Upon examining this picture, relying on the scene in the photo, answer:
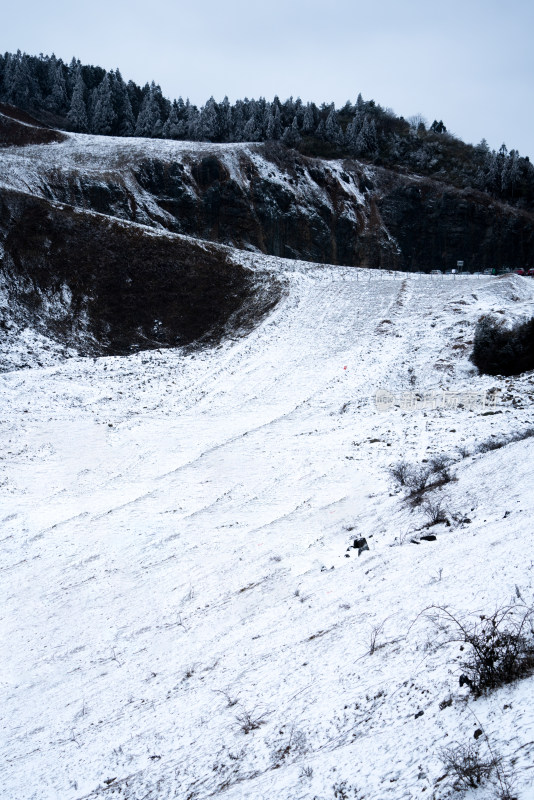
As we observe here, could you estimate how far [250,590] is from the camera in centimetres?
989

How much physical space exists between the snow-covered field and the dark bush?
3.92ft

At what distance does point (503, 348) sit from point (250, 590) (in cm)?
1870

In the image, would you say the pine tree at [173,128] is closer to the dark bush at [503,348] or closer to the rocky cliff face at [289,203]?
the rocky cliff face at [289,203]

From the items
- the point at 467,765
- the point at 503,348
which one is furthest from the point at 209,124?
the point at 467,765

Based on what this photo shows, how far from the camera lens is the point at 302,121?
317ft

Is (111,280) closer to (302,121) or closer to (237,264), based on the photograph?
(237,264)

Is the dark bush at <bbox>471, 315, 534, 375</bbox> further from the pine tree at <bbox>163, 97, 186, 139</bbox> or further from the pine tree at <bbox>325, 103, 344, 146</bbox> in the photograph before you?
the pine tree at <bbox>163, 97, 186, 139</bbox>

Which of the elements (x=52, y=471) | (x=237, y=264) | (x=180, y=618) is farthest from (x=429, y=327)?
(x=180, y=618)

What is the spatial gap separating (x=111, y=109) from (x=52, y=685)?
10644 cm

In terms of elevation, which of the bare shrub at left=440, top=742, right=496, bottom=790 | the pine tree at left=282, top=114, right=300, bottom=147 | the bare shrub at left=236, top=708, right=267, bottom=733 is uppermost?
the pine tree at left=282, top=114, right=300, bottom=147

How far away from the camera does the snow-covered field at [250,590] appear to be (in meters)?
5.45

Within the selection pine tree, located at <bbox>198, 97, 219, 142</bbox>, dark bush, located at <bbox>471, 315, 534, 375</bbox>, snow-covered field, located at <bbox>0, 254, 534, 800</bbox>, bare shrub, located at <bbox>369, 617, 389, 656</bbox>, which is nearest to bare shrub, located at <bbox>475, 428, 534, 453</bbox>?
snow-covered field, located at <bbox>0, 254, 534, 800</bbox>

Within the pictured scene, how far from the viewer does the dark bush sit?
74.2 feet

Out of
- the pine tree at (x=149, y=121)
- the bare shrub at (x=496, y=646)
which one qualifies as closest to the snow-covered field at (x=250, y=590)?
the bare shrub at (x=496, y=646)
